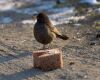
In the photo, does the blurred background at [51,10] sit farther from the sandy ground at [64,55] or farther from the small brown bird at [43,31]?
the small brown bird at [43,31]

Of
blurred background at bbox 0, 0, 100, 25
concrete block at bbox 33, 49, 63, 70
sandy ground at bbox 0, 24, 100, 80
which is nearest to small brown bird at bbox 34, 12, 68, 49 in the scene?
sandy ground at bbox 0, 24, 100, 80

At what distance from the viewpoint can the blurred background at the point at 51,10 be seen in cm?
1675

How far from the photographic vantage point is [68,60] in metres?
10.1

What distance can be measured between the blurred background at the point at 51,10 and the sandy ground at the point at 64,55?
2.13m

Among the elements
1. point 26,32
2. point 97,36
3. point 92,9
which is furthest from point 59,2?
point 97,36

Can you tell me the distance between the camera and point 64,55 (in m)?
10.6

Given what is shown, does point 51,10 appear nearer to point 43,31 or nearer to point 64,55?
point 43,31

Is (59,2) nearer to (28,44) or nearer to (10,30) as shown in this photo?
(10,30)

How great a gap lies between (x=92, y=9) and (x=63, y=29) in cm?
370

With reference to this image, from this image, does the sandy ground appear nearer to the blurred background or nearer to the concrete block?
the concrete block

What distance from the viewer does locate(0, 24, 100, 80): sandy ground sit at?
29.9 feet

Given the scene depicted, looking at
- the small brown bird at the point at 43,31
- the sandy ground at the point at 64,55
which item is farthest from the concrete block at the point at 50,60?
the small brown bird at the point at 43,31

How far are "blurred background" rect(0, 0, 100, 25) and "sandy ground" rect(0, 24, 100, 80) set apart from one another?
2126 mm

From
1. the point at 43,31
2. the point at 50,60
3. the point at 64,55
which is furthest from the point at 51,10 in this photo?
the point at 50,60
